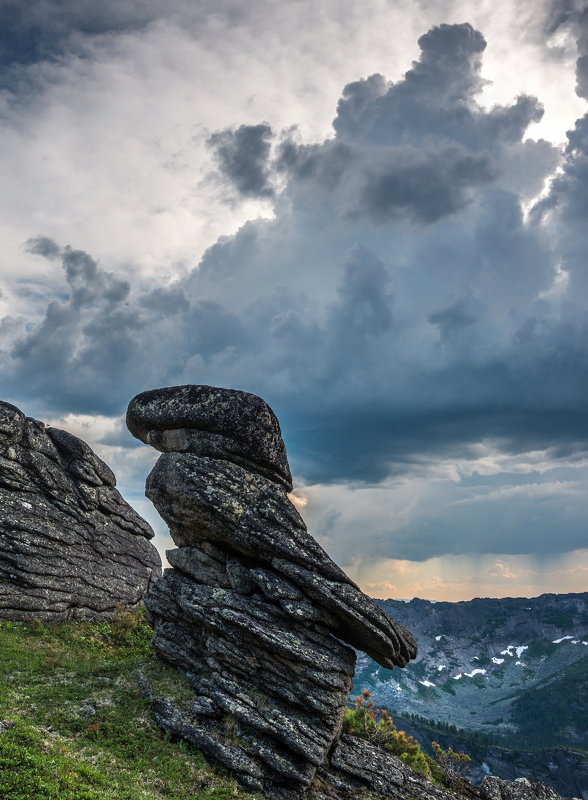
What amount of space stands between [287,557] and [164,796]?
Result: 13794mm

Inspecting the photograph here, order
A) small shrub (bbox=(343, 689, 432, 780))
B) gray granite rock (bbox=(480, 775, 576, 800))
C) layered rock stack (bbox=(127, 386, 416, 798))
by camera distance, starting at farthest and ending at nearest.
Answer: gray granite rock (bbox=(480, 775, 576, 800)), small shrub (bbox=(343, 689, 432, 780)), layered rock stack (bbox=(127, 386, 416, 798))

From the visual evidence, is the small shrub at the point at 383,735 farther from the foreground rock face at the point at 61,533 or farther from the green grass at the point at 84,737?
the foreground rock face at the point at 61,533

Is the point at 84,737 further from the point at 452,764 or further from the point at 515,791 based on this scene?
the point at 515,791

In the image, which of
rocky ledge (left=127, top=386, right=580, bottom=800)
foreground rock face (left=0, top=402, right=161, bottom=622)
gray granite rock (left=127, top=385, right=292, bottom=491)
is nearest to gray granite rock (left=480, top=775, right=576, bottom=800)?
rocky ledge (left=127, top=386, right=580, bottom=800)

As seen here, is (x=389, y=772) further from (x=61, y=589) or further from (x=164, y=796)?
(x=61, y=589)

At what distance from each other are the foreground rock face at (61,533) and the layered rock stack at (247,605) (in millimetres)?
12611

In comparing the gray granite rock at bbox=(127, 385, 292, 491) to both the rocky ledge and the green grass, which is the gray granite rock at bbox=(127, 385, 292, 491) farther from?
the green grass

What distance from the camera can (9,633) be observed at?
38781mm

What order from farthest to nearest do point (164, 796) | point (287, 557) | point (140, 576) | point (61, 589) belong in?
point (140, 576), point (61, 589), point (287, 557), point (164, 796)

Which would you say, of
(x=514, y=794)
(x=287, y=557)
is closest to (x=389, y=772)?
(x=514, y=794)

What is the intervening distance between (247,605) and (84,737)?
10744 mm

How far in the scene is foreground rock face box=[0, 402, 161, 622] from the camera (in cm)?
4303

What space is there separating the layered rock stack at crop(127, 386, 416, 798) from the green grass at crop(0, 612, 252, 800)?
5.25ft

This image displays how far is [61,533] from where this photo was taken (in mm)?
46938
